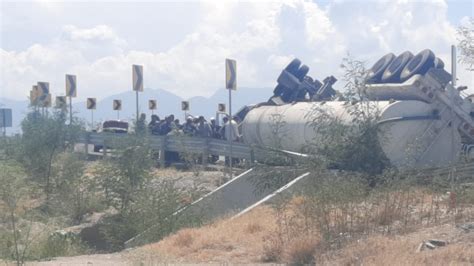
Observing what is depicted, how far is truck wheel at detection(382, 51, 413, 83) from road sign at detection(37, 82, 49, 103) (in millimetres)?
12263

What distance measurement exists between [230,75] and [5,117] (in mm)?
19715

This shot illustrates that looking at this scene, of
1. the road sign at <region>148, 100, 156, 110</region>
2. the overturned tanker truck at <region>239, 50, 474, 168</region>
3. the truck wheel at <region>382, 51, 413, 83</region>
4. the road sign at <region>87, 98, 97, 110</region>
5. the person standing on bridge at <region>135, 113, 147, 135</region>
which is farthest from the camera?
the road sign at <region>148, 100, 156, 110</region>

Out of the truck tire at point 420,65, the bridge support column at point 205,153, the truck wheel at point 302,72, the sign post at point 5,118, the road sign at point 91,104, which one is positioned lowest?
the bridge support column at point 205,153

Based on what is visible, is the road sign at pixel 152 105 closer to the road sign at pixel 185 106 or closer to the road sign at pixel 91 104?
the road sign at pixel 185 106

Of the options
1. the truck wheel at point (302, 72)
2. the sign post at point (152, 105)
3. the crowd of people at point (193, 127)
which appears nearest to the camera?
the truck wheel at point (302, 72)

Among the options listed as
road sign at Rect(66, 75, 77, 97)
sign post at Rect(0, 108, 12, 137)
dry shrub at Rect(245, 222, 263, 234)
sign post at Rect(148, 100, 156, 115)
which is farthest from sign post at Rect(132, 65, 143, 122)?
sign post at Rect(148, 100, 156, 115)

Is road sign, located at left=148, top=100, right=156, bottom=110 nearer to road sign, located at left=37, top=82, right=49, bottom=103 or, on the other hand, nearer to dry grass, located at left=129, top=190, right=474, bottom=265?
road sign, located at left=37, top=82, right=49, bottom=103

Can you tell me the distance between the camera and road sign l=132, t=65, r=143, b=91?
98.0 ft

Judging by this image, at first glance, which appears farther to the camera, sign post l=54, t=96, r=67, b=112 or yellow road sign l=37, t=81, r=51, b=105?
yellow road sign l=37, t=81, r=51, b=105

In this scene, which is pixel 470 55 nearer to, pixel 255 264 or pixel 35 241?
pixel 255 264

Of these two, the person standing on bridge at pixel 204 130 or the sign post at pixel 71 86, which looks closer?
the sign post at pixel 71 86

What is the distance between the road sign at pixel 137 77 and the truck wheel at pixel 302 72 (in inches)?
307

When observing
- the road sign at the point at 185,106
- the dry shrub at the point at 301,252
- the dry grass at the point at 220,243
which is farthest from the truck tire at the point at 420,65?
the road sign at the point at 185,106

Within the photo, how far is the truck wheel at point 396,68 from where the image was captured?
2602cm
